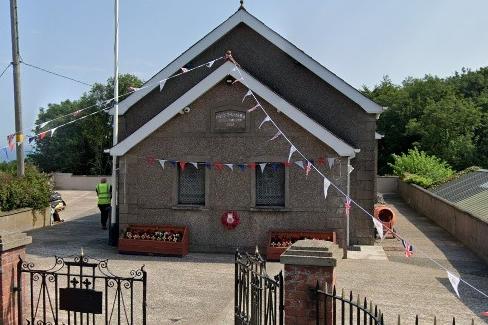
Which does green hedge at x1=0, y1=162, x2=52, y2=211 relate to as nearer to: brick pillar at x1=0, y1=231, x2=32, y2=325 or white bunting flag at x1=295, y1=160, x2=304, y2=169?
white bunting flag at x1=295, y1=160, x2=304, y2=169

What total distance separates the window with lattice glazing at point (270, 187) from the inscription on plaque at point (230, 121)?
4.28 ft

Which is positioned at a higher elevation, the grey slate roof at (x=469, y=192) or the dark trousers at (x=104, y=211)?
the grey slate roof at (x=469, y=192)

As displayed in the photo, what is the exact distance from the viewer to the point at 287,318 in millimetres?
5980

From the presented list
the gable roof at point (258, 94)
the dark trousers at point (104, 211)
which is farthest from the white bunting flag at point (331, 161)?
the dark trousers at point (104, 211)

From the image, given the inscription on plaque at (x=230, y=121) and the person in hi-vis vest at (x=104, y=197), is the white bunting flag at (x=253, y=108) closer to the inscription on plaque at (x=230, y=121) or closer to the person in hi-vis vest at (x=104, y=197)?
the inscription on plaque at (x=230, y=121)

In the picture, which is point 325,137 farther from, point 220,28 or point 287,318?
point 287,318

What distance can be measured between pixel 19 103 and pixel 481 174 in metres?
20.3

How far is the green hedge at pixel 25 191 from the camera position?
678 inches

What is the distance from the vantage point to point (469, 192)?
1991 centimetres

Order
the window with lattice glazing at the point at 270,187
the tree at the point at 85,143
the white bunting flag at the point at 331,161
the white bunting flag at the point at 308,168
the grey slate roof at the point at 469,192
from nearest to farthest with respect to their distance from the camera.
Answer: the white bunting flag at the point at 308,168, the white bunting flag at the point at 331,161, the window with lattice glazing at the point at 270,187, the grey slate roof at the point at 469,192, the tree at the point at 85,143

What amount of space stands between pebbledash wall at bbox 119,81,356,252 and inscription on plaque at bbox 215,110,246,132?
0.47 feet

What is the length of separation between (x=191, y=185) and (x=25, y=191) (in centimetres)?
750

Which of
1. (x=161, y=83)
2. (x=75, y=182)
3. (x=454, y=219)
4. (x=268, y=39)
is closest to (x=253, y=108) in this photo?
(x=268, y=39)

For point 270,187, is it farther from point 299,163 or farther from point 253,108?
point 253,108
